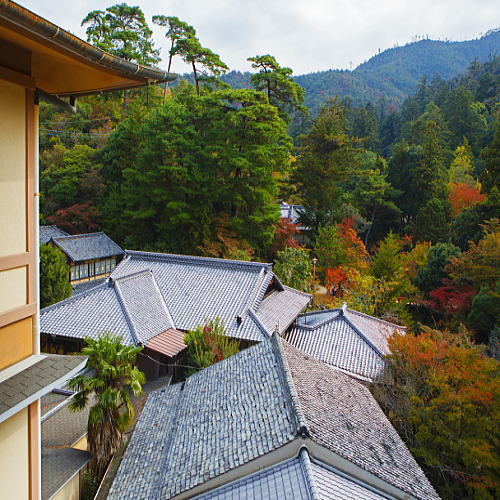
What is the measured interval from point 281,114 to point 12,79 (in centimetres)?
3180

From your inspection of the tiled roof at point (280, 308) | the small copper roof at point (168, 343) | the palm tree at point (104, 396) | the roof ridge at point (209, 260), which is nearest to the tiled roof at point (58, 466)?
the palm tree at point (104, 396)

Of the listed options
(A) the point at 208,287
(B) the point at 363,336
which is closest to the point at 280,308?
(A) the point at 208,287

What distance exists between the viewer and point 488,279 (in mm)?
19953

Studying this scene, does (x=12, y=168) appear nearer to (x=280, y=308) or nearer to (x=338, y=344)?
(x=338, y=344)

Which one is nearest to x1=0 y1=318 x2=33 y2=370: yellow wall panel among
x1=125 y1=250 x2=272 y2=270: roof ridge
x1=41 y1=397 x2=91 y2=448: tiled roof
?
x1=41 y1=397 x2=91 y2=448: tiled roof

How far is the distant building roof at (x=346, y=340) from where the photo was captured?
1491 cm

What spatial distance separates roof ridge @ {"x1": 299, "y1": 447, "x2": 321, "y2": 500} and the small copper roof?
9.10 metres

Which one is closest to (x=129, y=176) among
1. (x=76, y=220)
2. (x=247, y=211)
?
(x=76, y=220)

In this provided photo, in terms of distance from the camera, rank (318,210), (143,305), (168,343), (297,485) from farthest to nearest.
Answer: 1. (318,210)
2. (143,305)
3. (168,343)
4. (297,485)

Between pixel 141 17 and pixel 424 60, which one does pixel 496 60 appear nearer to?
pixel 141 17

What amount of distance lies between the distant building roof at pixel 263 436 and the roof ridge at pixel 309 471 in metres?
0.04

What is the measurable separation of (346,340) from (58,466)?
36.8ft

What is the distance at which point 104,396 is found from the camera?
30.3 feet

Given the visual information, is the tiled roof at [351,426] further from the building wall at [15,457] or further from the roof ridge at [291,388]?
the building wall at [15,457]
